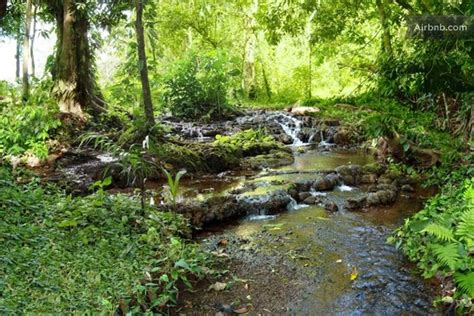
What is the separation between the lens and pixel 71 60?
9.91 meters

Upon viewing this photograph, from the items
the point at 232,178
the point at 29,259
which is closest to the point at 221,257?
the point at 29,259

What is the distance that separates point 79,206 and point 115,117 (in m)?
6.24

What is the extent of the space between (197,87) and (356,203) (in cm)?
1022

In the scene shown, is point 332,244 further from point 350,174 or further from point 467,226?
point 350,174

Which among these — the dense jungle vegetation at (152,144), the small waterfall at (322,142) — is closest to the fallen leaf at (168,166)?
the dense jungle vegetation at (152,144)

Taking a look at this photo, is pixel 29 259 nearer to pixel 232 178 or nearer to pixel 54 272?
pixel 54 272

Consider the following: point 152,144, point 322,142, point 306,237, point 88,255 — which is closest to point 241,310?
point 88,255

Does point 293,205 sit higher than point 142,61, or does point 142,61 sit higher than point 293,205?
point 142,61

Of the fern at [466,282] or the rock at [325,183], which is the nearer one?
the fern at [466,282]

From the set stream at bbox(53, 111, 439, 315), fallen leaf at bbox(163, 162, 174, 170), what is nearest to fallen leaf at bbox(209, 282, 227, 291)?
stream at bbox(53, 111, 439, 315)

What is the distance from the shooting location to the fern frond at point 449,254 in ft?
11.5

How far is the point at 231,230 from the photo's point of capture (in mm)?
5840

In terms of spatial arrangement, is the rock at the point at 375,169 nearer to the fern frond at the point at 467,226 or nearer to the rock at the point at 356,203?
the rock at the point at 356,203

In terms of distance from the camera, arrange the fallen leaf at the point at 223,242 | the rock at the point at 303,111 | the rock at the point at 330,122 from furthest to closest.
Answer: the rock at the point at 303,111 < the rock at the point at 330,122 < the fallen leaf at the point at 223,242
